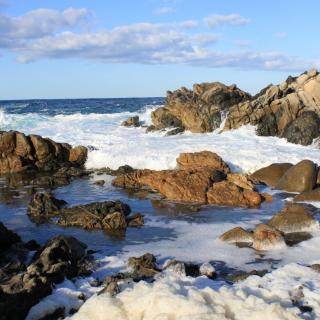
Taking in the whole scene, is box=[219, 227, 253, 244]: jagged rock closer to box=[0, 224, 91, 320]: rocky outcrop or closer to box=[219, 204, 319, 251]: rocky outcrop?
box=[219, 204, 319, 251]: rocky outcrop

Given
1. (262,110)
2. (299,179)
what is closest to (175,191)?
(299,179)

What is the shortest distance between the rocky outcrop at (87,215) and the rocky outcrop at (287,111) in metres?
12.0

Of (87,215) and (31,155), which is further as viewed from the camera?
(31,155)

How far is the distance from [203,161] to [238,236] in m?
7.68

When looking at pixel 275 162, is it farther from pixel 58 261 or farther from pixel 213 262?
pixel 58 261

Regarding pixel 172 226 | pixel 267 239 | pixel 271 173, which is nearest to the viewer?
pixel 267 239

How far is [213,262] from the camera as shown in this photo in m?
9.67

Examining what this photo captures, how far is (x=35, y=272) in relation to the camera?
26.7ft

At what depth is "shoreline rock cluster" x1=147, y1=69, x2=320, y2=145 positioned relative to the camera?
77.0 ft

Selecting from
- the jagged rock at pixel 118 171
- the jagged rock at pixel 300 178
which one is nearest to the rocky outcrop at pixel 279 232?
the jagged rock at pixel 300 178

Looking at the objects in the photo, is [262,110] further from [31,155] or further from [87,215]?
[87,215]

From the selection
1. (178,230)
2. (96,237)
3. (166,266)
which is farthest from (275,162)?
(166,266)

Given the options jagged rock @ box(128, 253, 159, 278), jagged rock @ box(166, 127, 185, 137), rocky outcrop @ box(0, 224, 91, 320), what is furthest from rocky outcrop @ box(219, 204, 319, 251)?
jagged rock @ box(166, 127, 185, 137)

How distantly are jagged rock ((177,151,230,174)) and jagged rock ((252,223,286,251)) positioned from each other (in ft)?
24.0
